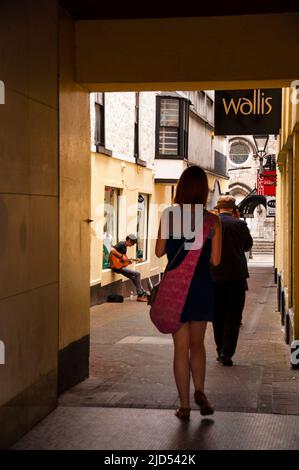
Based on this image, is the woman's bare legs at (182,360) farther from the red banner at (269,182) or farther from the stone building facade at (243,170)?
the stone building facade at (243,170)

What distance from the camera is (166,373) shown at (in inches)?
334

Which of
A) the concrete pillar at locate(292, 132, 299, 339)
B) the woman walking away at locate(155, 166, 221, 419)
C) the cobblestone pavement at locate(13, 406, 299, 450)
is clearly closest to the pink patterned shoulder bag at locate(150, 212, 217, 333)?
the woman walking away at locate(155, 166, 221, 419)

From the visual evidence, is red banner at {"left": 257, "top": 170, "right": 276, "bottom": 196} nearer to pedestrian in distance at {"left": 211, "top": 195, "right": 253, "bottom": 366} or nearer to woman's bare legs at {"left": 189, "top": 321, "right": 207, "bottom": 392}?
pedestrian in distance at {"left": 211, "top": 195, "right": 253, "bottom": 366}

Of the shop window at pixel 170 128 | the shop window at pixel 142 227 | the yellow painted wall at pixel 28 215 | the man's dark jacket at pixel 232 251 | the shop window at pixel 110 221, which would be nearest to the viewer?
the yellow painted wall at pixel 28 215

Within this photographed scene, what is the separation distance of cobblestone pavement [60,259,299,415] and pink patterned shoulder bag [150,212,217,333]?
919 mm

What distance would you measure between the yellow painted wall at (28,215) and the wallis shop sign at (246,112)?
441 cm

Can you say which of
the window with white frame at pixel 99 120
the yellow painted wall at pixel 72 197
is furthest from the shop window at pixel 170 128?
the yellow painted wall at pixel 72 197

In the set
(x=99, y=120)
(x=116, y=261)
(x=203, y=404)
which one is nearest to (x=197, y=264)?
(x=203, y=404)

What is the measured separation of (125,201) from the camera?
2027 centimetres

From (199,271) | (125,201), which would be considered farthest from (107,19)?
(125,201)

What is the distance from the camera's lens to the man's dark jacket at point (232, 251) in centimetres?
909

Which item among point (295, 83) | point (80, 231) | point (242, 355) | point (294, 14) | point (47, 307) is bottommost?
point (242, 355)
